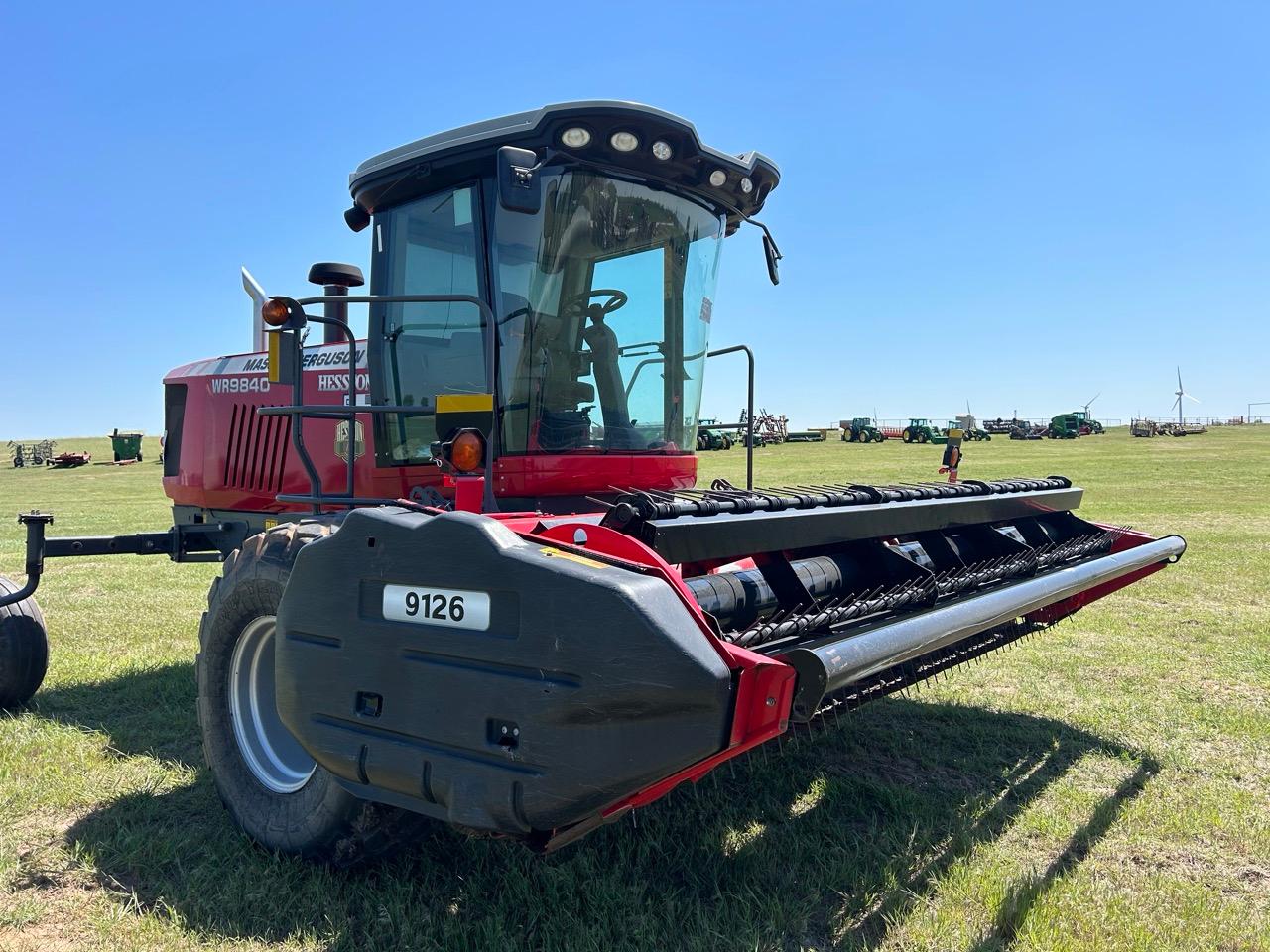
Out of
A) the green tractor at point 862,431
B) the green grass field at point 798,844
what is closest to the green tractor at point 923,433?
the green tractor at point 862,431

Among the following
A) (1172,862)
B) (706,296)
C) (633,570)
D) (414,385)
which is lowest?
(1172,862)

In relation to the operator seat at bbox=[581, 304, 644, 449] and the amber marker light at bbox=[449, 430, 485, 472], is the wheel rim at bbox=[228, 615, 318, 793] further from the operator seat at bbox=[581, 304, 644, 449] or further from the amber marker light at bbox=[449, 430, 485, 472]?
the operator seat at bbox=[581, 304, 644, 449]

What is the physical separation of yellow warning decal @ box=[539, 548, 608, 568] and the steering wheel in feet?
5.09

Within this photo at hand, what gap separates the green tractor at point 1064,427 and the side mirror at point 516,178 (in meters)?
62.5

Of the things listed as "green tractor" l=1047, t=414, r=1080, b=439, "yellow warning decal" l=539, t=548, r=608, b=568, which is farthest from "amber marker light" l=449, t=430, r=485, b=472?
"green tractor" l=1047, t=414, r=1080, b=439

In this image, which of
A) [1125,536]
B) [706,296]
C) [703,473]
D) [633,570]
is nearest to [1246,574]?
[1125,536]

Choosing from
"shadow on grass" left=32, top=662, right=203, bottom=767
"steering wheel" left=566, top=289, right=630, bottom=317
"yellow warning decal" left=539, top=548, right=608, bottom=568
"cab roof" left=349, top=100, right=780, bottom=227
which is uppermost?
"cab roof" left=349, top=100, right=780, bottom=227

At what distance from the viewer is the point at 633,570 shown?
7.79 ft

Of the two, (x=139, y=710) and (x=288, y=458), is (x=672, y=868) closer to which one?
(x=288, y=458)

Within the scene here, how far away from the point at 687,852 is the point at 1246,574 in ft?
29.8

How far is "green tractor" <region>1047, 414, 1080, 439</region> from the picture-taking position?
196 ft

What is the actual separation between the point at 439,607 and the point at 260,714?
1.50 meters

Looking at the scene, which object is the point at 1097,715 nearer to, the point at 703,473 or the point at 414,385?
the point at 414,385

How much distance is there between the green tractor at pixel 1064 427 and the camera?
5959cm
